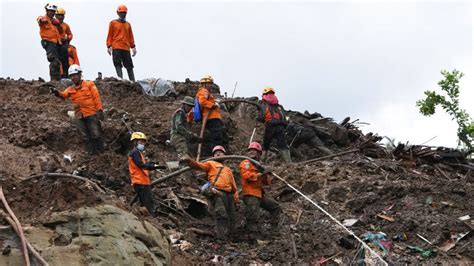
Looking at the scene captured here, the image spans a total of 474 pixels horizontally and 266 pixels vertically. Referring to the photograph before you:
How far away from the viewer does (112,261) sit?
8.16 meters

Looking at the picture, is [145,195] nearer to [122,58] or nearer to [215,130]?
[215,130]

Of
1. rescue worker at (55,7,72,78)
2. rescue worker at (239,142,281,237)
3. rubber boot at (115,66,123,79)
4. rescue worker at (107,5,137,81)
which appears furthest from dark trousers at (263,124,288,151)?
rescue worker at (55,7,72,78)

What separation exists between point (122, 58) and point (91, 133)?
15.5ft

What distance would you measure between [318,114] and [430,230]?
21.5 feet

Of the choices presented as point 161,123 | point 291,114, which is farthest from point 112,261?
point 291,114

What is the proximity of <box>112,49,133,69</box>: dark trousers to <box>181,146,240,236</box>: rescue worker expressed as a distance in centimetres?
668

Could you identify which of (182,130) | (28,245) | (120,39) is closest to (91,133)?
(182,130)

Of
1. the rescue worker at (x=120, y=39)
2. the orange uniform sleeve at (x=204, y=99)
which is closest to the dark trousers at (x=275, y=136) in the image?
the orange uniform sleeve at (x=204, y=99)

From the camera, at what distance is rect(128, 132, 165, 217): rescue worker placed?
11.0m

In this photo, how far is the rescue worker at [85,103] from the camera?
42.2 feet

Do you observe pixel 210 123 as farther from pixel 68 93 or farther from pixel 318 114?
pixel 318 114

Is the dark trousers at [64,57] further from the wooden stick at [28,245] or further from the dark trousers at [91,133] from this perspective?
the wooden stick at [28,245]

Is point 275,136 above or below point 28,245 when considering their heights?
above

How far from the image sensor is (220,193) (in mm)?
11227
